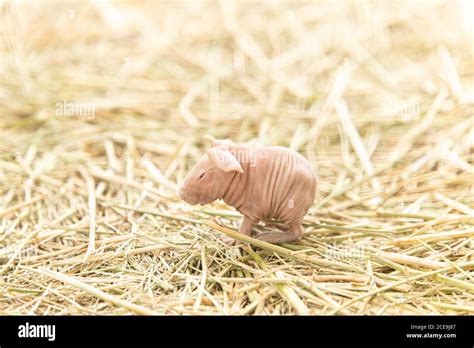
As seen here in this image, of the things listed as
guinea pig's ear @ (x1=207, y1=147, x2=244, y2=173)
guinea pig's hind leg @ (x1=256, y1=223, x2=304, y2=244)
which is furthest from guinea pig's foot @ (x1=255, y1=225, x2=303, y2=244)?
guinea pig's ear @ (x1=207, y1=147, x2=244, y2=173)

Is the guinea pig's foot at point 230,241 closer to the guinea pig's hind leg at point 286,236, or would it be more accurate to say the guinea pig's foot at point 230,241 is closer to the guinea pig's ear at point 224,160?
the guinea pig's hind leg at point 286,236

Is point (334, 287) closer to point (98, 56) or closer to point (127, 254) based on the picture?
point (127, 254)

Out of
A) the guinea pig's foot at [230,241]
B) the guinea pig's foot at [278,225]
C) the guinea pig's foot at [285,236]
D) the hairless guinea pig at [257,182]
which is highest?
the hairless guinea pig at [257,182]

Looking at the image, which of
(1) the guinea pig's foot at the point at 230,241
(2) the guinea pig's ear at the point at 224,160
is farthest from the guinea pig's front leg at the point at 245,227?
(2) the guinea pig's ear at the point at 224,160

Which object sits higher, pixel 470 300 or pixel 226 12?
pixel 226 12

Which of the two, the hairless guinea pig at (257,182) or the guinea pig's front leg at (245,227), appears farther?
the guinea pig's front leg at (245,227)

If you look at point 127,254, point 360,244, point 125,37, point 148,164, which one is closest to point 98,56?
point 125,37

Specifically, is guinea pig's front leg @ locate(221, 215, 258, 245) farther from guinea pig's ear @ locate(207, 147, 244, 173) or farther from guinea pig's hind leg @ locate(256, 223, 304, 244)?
guinea pig's ear @ locate(207, 147, 244, 173)
